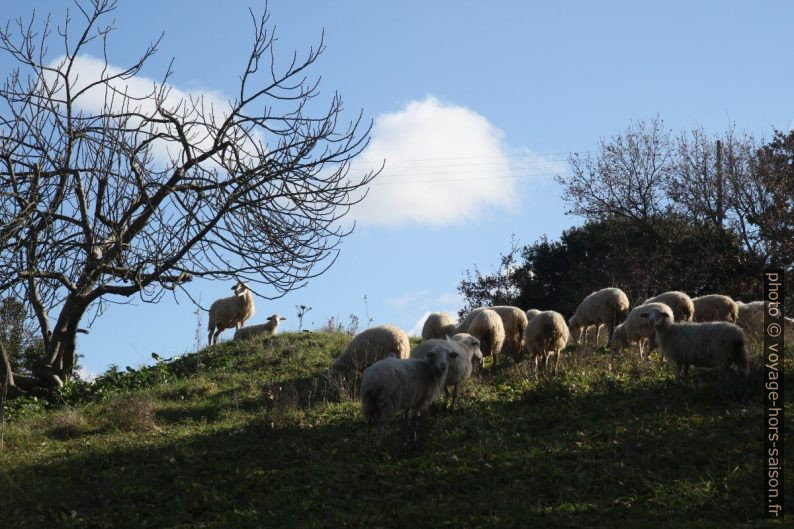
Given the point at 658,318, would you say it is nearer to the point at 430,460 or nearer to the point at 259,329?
the point at 430,460

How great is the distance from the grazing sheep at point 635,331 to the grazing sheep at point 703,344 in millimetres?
1719

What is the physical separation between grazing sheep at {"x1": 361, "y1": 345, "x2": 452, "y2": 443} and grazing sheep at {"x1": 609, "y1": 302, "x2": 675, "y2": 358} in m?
5.15

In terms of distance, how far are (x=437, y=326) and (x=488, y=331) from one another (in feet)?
6.84

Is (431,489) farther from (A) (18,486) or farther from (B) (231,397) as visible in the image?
(B) (231,397)

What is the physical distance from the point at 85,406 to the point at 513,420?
8.33 meters

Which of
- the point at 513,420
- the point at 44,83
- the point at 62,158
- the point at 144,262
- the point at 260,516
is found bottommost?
the point at 260,516

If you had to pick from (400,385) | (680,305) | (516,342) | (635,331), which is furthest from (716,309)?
(400,385)

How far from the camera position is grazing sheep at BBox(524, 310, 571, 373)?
1510 cm

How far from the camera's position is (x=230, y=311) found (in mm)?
24953

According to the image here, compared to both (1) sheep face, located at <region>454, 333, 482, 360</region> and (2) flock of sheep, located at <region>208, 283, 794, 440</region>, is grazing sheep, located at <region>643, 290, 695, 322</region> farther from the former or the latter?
(1) sheep face, located at <region>454, 333, 482, 360</region>

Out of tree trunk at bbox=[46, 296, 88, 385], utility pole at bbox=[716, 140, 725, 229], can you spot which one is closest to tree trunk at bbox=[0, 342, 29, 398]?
tree trunk at bbox=[46, 296, 88, 385]

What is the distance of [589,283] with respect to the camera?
29.8m

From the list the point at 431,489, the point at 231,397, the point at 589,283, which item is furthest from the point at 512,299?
the point at 431,489

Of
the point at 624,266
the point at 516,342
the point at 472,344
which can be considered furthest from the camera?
the point at 624,266
